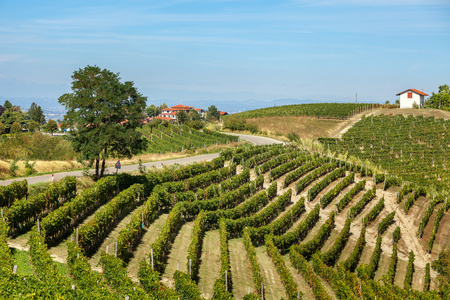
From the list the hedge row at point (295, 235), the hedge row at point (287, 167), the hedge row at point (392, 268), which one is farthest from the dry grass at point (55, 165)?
the hedge row at point (392, 268)

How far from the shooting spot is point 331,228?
3338cm

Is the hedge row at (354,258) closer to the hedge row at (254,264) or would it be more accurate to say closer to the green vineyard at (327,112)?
the hedge row at (254,264)

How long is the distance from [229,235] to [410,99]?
274 feet

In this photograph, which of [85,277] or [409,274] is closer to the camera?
[85,277]

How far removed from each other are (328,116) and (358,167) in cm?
5260

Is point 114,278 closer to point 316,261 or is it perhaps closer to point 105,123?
point 316,261

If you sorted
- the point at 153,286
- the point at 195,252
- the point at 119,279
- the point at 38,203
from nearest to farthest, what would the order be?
the point at 119,279 < the point at 153,286 < the point at 195,252 < the point at 38,203

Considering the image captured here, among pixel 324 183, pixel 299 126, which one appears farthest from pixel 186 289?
pixel 299 126

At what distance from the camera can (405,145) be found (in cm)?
6494

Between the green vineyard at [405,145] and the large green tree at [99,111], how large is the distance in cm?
3351

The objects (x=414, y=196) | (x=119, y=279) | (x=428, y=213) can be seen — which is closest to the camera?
(x=119, y=279)

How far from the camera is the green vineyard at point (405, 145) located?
5128 cm

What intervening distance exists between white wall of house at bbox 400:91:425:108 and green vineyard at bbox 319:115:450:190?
14.7 meters

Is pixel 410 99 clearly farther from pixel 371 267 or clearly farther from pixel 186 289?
pixel 186 289
